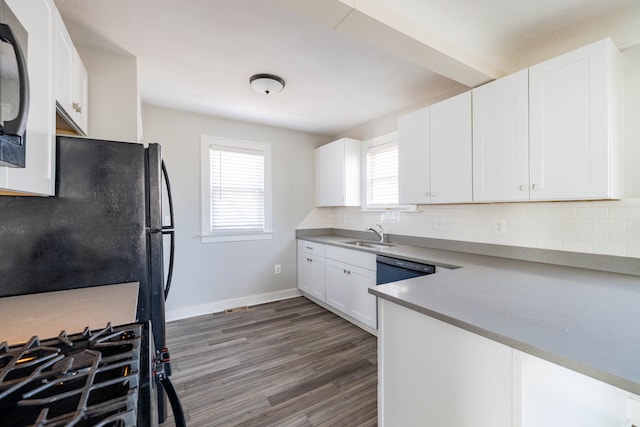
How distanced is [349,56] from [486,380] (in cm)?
212

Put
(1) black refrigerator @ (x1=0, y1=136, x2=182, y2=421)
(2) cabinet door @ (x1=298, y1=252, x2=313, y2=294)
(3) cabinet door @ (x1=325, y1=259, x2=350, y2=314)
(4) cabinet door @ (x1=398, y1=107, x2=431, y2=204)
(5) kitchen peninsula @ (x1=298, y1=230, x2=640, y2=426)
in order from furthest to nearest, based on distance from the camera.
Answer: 1. (2) cabinet door @ (x1=298, y1=252, x2=313, y2=294)
2. (3) cabinet door @ (x1=325, y1=259, x2=350, y2=314)
3. (4) cabinet door @ (x1=398, y1=107, x2=431, y2=204)
4. (1) black refrigerator @ (x1=0, y1=136, x2=182, y2=421)
5. (5) kitchen peninsula @ (x1=298, y1=230, x2=640, y2=426)

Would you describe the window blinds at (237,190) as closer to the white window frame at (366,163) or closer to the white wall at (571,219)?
the white window frame at (366,163)

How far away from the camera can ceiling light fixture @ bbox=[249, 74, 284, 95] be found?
2.25 metres

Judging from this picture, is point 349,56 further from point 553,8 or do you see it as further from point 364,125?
point 364,125

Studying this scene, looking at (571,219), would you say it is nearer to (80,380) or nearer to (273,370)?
(273,370)

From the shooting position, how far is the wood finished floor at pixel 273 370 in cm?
166

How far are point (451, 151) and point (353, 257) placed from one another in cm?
142

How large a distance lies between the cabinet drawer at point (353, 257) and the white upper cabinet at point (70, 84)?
7.96ft

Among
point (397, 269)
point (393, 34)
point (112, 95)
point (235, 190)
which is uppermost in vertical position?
point (393, 34)

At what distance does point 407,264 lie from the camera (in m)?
2.22

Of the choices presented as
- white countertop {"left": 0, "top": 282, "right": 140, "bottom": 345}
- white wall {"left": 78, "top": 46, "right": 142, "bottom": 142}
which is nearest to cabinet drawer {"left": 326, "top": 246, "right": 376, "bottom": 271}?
white countertop {"left": 0, "top": 282, "right": 140, "bottom": 345}

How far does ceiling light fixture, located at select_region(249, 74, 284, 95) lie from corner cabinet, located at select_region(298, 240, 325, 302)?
1904 mm

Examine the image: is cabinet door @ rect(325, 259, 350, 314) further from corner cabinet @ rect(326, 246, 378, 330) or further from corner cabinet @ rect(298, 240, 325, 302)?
corner cabinet @ rect(298, 240, 325, 302)

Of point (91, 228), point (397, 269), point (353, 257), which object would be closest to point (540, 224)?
point (397, 269)
